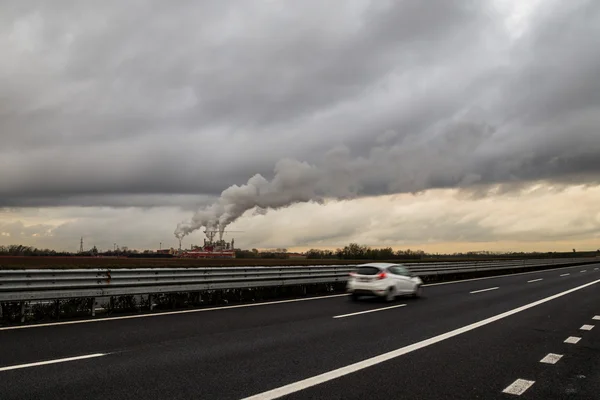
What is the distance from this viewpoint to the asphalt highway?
16.9 ft

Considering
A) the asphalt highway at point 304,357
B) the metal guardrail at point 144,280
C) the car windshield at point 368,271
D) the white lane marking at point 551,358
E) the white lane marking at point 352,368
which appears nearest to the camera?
the white lane marking at point 352,368

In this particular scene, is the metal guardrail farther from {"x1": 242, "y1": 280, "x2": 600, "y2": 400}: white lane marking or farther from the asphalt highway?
{"x1": 242, "y1": 280, "x2": 600, "y2": 400}: white lane marking

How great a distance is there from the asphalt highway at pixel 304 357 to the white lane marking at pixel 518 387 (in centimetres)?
1

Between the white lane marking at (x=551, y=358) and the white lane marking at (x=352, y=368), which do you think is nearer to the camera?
the white lane marking at (x=352, y=368)

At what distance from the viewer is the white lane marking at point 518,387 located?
5.23m

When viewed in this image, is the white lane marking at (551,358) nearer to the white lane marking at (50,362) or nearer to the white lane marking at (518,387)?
the white lane marking at (518,387)

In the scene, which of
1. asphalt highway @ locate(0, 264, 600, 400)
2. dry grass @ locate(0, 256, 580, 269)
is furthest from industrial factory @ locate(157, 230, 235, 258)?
Result: asphalt highway @ locate(0, 264, 600, 400)

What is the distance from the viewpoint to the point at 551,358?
7.02 meters

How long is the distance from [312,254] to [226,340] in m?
95.2

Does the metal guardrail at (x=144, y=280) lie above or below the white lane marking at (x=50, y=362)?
above

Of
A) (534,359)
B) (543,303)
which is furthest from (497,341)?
(543,303)

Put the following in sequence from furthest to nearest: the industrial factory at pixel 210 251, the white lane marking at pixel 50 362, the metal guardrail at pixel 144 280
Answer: the industrial factory at pixel 210 251, the metal guardrail at pixel 144 280, the white lane marking at pixel 50 362

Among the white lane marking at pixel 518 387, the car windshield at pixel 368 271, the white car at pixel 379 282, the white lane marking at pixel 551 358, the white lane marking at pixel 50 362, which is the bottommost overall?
the white lane marking at pixel 551 358

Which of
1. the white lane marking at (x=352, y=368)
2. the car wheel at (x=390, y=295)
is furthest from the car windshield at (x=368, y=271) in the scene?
the white lane marking at (x=352, y=368)
